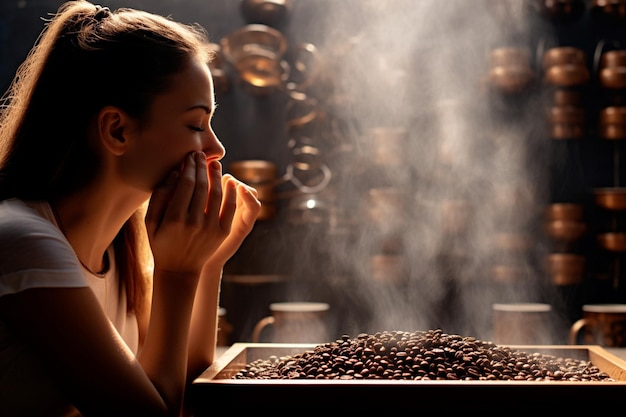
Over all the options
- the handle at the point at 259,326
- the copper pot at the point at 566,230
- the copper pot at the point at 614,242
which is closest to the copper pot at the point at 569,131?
the copper pot at the point at 566,230

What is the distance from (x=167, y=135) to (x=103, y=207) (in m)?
0.20

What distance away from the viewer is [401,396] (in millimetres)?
1031

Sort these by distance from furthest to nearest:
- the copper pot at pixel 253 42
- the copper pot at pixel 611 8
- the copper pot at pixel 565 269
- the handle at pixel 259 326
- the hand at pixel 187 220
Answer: the copper pot at pixel 253 42, the copper pot at pixel 611 8, the copper pot at pixel 565 269, the handle at pixel 259 326, the hand at pixel 187 220

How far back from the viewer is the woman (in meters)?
1.06

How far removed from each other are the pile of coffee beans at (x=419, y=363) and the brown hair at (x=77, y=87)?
0.50 m

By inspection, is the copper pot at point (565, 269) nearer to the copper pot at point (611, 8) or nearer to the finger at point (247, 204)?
the copper pot at point (611, 8)

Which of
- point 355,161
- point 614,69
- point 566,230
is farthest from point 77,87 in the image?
point 614,69

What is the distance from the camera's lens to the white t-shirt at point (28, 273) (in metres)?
1.06

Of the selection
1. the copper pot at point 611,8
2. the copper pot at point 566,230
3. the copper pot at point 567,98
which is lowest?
the copper pot at point 566,230

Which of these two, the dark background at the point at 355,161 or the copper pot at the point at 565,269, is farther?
the dark background at the point at 355,161

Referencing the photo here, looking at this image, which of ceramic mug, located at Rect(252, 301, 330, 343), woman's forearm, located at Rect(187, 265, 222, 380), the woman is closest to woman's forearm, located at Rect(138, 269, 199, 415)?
the woman

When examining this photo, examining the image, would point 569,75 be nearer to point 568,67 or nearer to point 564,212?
point 568,67

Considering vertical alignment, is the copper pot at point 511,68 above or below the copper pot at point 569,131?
above

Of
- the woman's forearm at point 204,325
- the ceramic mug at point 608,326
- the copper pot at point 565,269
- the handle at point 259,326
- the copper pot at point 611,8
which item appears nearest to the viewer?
the woman's forearm at point 204,325
